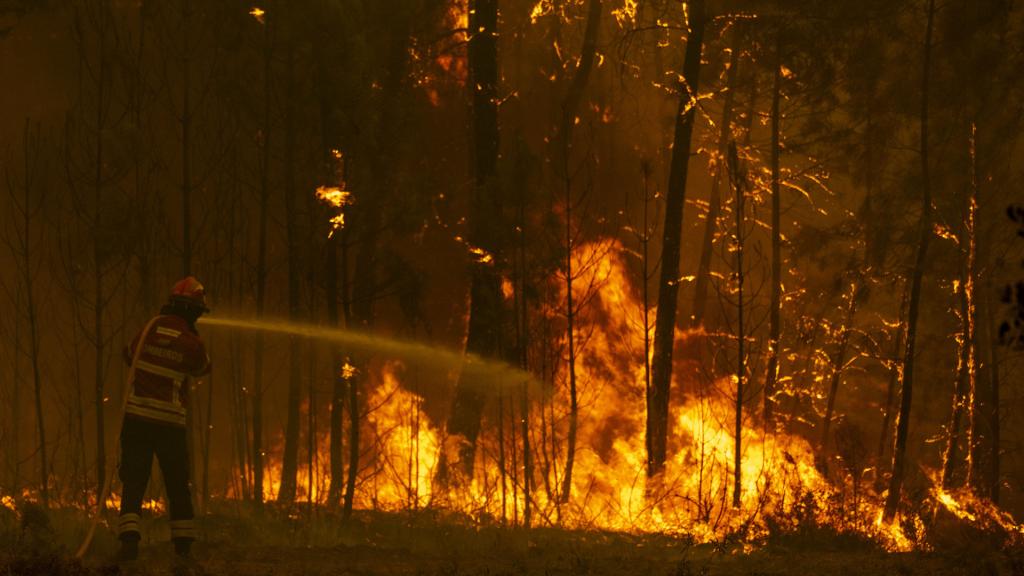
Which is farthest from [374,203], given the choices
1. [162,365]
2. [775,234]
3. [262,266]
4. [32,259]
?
[32,259]

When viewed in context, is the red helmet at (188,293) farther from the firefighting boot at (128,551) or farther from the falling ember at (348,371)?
the falling ember at (348,371)

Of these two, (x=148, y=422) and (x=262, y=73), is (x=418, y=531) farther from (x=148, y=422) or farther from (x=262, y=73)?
(x=262, y=73)

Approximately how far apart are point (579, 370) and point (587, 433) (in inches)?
48.6

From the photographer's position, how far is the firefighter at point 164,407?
363 inches

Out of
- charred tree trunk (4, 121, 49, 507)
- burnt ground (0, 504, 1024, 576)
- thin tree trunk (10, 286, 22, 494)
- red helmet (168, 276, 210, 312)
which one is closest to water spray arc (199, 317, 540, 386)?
red helmet (168, 276, 210, 312)

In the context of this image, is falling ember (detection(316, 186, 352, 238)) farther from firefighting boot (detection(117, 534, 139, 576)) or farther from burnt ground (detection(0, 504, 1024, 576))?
firefighting boot (detection(117, 534, 139, 576))

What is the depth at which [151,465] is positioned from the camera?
9344 mm

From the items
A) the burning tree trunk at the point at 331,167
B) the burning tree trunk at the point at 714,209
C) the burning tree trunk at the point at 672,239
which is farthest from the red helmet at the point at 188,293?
the burning tree trunk at the point at 714,209

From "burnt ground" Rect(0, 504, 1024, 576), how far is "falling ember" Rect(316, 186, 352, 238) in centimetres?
328

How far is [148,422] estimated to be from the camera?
30.5ft

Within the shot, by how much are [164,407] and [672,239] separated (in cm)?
931

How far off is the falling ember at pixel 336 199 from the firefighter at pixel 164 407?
131 inches

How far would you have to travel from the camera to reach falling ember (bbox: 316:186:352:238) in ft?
41.3

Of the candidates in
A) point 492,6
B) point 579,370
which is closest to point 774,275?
point 579,370
